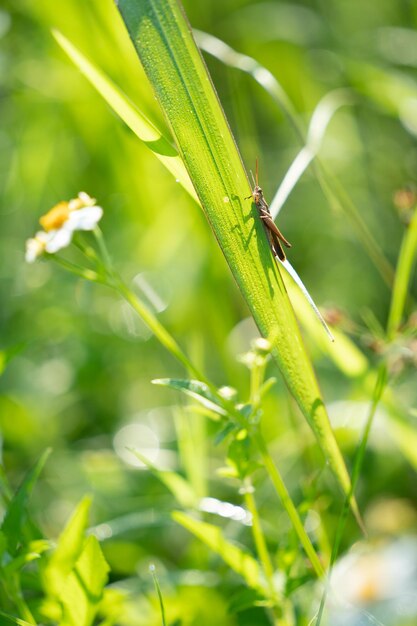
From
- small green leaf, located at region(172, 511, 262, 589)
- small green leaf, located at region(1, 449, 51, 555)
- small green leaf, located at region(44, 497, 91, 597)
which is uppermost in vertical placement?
small green leaf, located at region(1, 449, 51, 555)

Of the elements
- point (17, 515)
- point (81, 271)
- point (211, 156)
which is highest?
point (211, 156)

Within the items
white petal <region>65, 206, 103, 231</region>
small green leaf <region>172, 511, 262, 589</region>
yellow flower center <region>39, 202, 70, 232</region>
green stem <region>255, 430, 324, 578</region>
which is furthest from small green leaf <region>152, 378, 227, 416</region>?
yellow flower center <region>39, 202, 70, 232</region>

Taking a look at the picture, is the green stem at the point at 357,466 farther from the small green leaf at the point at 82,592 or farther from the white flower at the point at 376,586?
the small green leaf at the point at 82,592

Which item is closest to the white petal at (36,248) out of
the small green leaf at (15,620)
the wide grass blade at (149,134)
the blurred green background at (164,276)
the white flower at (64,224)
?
the white flower at (64,224)

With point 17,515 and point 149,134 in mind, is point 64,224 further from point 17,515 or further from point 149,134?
point 17,515

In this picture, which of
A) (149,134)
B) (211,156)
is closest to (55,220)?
(149,134)

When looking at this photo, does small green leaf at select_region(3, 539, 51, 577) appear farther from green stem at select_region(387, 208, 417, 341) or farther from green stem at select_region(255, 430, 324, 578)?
green stem at select_region(387, 208, 417, 341)
